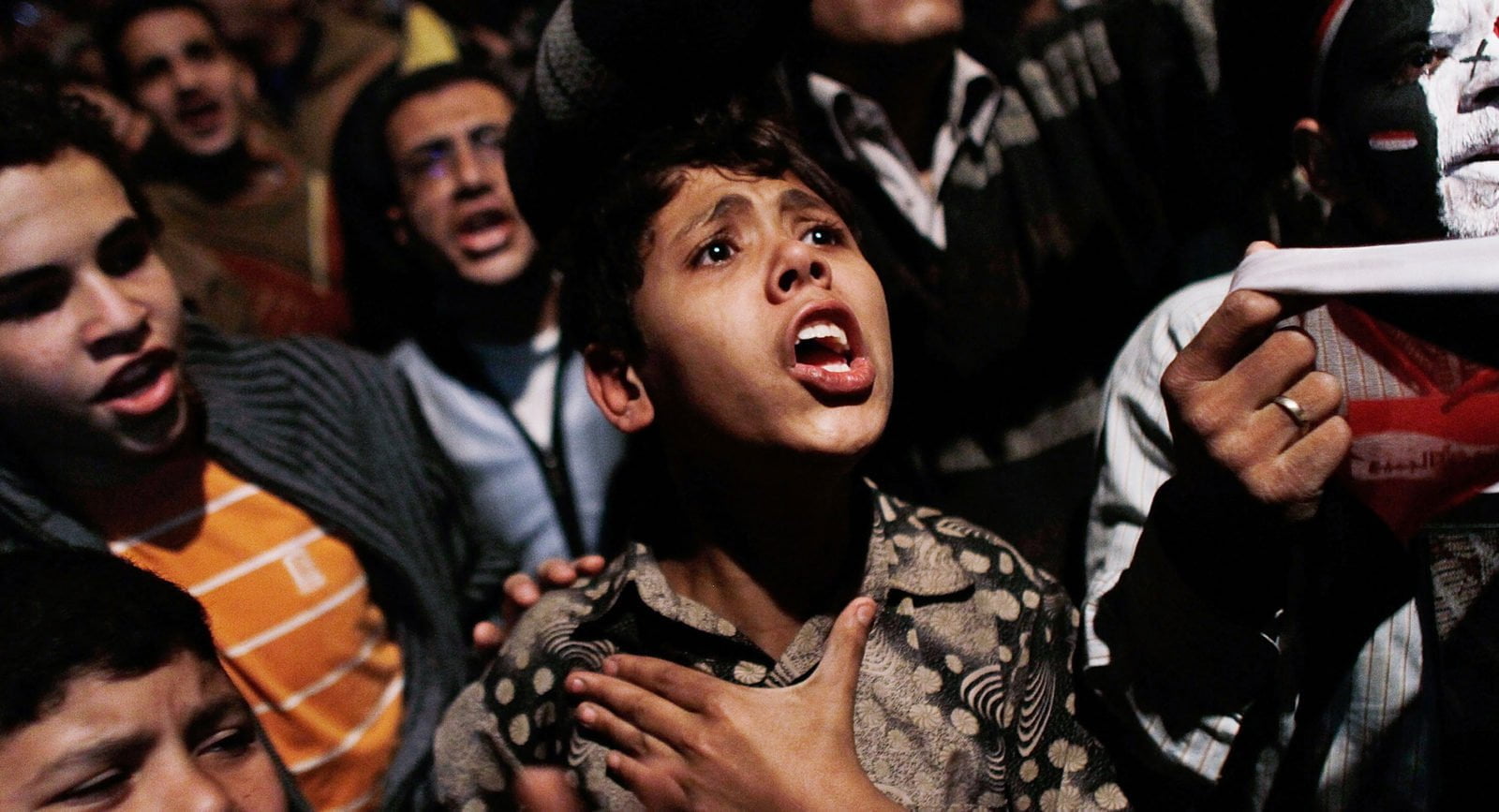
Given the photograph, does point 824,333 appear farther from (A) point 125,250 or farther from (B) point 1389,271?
(A) point 125,250

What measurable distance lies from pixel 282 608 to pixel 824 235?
103 cm

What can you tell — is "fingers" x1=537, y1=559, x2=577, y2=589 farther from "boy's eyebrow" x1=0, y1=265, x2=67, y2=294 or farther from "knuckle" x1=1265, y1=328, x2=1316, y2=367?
"knuckle" x1=1265, y1=328, x2=1316, y2=367

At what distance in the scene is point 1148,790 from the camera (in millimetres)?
1585

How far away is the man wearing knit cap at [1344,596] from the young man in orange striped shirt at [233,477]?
3.74 ft

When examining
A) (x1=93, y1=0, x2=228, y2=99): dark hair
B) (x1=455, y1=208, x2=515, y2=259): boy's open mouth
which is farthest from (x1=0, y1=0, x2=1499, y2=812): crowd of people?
(x1=93, y1=0, x2=228, y2=99): dark hair

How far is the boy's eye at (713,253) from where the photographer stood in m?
1.46

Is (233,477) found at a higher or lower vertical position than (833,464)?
lower

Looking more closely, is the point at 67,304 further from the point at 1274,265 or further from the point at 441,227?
the point at 1274,265

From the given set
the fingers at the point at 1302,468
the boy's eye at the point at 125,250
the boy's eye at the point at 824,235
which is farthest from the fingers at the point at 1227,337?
the boy's eye at the point at 125,250

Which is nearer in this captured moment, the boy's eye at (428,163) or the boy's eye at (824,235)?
the boy's eye at (824,235)

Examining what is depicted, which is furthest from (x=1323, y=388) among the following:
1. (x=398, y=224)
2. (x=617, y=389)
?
(x=398, y=224)

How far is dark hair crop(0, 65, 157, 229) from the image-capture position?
173 cm

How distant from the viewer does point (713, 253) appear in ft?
4.79

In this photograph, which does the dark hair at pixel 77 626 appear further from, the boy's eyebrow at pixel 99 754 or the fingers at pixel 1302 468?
the fingers at pixel 1302 468
